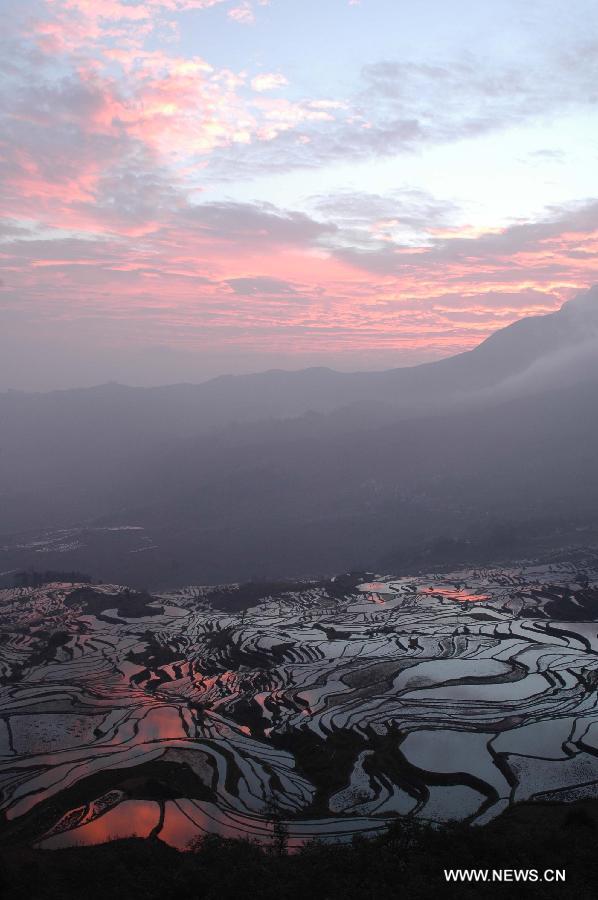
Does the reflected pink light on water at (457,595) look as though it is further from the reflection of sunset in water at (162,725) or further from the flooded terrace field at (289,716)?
the reflection of sunset in water at (162,725)

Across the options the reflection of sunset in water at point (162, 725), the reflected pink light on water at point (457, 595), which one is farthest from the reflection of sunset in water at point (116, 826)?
the reflected pink light on water at point (457, 595)

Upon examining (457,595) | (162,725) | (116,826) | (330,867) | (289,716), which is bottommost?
(457,595)

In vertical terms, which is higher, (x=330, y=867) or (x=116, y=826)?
(x=330, y=867)

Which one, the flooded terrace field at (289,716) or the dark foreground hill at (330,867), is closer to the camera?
the dark foreground hill at (330,867)

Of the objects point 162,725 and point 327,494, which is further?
point 327,494

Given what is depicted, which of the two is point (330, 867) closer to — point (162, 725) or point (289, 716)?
point (289, 716)

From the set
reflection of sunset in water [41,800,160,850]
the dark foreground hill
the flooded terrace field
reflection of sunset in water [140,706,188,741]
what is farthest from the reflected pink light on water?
reflection of sunset in water [41,800,160,850]

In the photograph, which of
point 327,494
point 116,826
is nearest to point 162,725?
point 116,826
